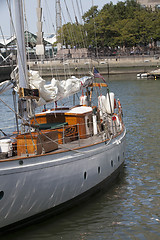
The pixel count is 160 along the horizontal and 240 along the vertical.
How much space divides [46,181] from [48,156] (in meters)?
0.87

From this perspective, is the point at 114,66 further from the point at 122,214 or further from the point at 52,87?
the point at 122,214

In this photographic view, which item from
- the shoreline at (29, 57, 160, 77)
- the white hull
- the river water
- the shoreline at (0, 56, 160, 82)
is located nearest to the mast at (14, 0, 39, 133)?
the white hull

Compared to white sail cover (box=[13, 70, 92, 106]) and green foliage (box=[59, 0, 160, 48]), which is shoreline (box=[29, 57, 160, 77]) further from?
white sail cover (box=[13, 70, 92, 106])

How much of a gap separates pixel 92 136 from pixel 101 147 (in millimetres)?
1432

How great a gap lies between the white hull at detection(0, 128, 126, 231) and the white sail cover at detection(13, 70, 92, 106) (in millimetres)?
2681

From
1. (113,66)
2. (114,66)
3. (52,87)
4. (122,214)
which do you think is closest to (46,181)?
(122,214)

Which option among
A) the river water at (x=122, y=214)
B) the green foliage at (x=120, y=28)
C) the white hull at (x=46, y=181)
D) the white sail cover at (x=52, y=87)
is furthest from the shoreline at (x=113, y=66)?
the white hull at (x=46, y=181)

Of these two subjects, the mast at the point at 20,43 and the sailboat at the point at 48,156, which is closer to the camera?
the sailboat at the point at 48,156

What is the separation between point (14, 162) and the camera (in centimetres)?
1388

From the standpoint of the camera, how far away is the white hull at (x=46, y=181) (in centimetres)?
1384

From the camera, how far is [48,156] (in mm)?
14930

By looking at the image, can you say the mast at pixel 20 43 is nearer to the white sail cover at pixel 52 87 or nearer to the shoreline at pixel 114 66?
the white sail cover at pixel 52 87

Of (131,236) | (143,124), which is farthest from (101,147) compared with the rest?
(143,124)

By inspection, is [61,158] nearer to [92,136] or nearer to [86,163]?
[86,163]
